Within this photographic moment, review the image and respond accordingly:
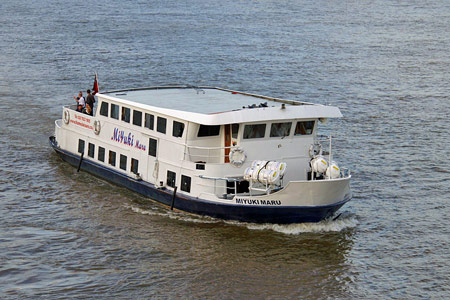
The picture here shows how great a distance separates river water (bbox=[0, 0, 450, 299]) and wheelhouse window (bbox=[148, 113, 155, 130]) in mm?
3270

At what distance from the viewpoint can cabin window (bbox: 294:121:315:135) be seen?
2812 centimetres

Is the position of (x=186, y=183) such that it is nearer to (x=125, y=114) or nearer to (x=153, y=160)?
(x=153, y=160)

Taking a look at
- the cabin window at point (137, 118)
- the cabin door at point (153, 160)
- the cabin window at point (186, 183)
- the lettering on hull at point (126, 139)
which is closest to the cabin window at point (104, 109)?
the lettering on hull at point (126, 139)

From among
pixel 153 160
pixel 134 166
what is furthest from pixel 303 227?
pixel 134 166

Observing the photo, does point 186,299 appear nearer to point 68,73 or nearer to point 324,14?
point 68,73

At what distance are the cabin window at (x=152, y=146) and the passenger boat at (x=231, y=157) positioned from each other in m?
0.02

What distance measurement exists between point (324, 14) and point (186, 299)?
80.2 meters

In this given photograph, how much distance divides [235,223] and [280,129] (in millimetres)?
3962

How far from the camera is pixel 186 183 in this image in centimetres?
2808

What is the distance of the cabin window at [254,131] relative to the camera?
27.3m

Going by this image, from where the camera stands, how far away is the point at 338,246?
26406mm

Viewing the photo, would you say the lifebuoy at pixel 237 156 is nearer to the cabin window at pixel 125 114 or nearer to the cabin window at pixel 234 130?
the cabin window at pixel 234 130

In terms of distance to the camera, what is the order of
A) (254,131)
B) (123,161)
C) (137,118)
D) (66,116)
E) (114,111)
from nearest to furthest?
(254,131)
(137,118)
(123,161)
(114,111)
(66,116)

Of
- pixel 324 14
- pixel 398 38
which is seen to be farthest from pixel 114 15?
pixel 398 38
